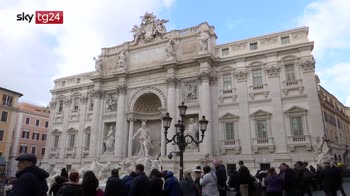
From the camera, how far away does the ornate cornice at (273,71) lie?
806 inches

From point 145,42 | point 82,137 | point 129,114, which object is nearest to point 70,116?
point 82,137

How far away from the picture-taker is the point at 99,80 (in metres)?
27.3

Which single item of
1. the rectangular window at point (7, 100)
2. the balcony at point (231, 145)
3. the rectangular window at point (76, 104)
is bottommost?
the balcony at point (231, 145)

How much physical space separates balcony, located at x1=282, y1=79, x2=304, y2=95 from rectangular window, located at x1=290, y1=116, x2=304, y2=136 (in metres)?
2.01

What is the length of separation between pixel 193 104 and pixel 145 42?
8591 millimetres

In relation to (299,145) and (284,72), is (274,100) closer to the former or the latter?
(284,72)

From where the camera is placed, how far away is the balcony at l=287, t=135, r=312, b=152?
18.1m

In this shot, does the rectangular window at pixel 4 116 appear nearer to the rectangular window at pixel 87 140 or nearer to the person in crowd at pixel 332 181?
the rectangular window at pixel 87 140

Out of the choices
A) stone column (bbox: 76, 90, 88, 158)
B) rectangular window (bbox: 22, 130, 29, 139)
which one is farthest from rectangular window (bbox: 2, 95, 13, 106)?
stone column (bbox: 76, 90, 88, 158)

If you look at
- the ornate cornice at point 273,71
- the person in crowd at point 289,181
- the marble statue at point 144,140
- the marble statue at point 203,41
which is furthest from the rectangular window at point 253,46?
the person in crowd at point 289,181

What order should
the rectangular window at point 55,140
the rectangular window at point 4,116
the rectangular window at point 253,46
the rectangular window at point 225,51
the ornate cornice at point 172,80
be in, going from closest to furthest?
1. the rectangular window at point 253,46
2. the rectangular window at point 225,51
3. the ornate cornice at point 172,80
4. the rectangular window at point 55,140
5. the rectangular window at point 4,116

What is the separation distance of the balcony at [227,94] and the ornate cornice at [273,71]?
2.97 meters

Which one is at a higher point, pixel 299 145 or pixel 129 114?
pixel 129 114

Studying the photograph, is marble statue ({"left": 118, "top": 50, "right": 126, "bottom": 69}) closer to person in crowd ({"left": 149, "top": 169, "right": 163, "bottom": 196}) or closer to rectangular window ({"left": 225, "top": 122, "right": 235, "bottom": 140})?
rectangular window ({"left": 225, "top": 122, "right": 235, "bottom": 140})
